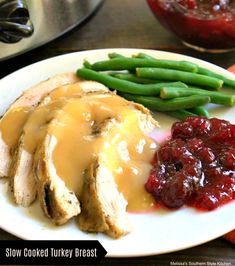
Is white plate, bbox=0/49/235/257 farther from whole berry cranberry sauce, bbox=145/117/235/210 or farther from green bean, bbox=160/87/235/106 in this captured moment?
green bean, bbox=160/87/235/106

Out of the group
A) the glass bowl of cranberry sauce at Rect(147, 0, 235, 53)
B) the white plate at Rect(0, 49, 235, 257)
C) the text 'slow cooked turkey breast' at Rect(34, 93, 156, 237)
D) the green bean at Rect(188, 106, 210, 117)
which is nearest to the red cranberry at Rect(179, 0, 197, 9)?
the glass bowl of cranberry sauce at Rect(147, 0, 235, 53)

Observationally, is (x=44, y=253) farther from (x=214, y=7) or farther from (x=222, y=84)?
(x=214, y=7)

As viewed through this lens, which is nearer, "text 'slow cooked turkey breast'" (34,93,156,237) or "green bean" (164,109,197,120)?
"text 'slow cooked turkey breast'" (34,93,156,237)

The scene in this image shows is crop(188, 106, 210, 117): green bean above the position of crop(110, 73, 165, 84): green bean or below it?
below

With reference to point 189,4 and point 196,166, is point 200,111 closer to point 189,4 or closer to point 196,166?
point 196,166

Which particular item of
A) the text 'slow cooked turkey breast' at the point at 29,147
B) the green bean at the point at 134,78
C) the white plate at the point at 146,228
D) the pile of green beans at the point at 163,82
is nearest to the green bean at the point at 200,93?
the pile of green beans at the point at 163,82

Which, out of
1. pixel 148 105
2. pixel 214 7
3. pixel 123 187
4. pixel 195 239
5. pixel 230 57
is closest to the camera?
pixel 195 239

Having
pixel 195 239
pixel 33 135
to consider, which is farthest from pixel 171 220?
pixel 33 135
